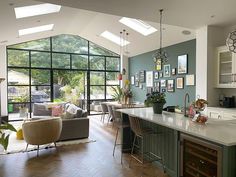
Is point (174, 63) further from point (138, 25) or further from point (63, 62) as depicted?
point (63, 62)

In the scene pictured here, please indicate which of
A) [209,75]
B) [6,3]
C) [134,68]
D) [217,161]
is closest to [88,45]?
[134,68]

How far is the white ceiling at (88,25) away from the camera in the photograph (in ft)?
14.7

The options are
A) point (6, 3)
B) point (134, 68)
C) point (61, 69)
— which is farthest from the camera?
point (134, 68)

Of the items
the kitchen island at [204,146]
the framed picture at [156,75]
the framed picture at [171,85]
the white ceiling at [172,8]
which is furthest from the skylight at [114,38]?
the kitchen island at [204,146]

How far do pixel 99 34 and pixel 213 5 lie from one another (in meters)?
5.30

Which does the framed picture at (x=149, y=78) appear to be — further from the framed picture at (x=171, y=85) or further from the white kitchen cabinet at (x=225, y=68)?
the white kitchen cabinet at (x=225, y=68)

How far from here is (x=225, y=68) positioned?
16.0 ft

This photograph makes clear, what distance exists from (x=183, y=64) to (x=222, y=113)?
2.35 m

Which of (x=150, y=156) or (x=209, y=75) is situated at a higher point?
(x=209, y=75)

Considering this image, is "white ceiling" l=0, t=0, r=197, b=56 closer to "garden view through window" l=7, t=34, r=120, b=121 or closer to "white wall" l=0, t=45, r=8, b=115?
"white wall" l=0, t=45, r=8, b=115

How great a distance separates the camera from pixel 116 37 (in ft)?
27.0

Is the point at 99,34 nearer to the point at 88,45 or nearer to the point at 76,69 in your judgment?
the point at 88,45

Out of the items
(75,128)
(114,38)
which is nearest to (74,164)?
(75,128)

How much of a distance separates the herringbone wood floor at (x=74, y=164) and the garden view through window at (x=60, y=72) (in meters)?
4.42
